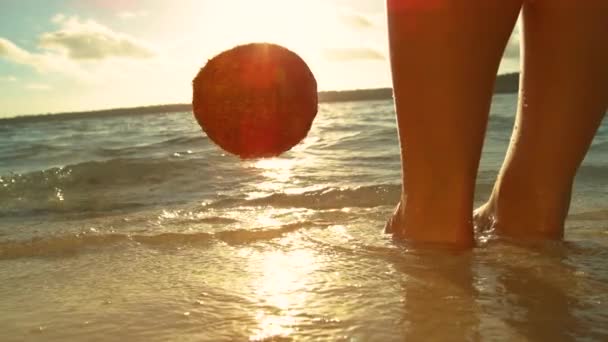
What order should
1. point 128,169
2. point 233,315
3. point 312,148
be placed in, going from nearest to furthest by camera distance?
1. point 233,315
2. point 128,169
3. point 312,148

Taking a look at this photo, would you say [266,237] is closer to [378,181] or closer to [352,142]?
[378,181]

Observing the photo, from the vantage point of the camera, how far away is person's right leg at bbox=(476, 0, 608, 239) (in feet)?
5.14

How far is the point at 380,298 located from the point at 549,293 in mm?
301

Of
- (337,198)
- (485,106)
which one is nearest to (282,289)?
(485,106)

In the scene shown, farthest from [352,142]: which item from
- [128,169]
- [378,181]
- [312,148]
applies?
[378,181]

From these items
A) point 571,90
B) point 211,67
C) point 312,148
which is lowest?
point 312,148

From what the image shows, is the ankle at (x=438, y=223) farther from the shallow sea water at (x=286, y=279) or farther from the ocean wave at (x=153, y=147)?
the ocean wave at (x=153, y=147)

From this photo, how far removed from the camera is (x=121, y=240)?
6.31ft

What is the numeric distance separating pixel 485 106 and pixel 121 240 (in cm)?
105

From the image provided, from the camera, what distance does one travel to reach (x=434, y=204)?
151 centimetres

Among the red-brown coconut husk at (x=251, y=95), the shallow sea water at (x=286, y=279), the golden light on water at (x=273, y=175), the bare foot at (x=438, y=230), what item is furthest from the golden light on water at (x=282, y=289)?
the golden light on water at (x=273, y=175)

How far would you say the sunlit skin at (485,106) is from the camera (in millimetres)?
1392

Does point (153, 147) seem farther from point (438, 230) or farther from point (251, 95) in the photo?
point (438, 230)

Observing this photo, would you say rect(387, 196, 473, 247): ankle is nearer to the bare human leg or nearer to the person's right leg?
the bare human leg
